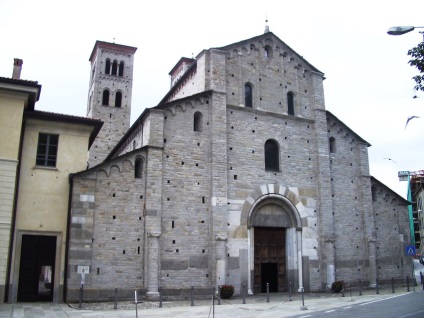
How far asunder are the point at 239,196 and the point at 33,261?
36.6 feet

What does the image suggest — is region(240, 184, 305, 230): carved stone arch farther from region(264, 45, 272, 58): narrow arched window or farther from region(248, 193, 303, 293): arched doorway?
region(264, 45, 272, 58): narrow arched window

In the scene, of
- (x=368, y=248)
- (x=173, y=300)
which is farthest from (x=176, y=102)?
(x=368, y=248)

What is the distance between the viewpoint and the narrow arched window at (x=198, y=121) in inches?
971

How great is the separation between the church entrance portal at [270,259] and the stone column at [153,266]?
6.18 meters

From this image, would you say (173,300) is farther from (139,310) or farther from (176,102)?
(176,102)

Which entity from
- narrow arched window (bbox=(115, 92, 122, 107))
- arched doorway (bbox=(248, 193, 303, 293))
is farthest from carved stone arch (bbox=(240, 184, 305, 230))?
narrow arched window (bbox=(115, 92, 122, 107))

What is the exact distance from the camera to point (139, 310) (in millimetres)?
17547

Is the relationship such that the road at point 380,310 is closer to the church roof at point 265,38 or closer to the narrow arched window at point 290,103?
the narrow arched window at point 290,103

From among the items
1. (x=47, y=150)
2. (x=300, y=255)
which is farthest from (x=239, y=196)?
(x=47, y=150)

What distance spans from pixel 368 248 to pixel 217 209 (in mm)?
11023

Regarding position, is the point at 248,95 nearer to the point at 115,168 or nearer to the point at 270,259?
the point at 115,168

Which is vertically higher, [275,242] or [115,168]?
[115,168]

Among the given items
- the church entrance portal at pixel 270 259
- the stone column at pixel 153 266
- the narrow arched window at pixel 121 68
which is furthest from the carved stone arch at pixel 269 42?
the narrow arched window at pixel 121 68

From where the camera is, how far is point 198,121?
24844 mm
